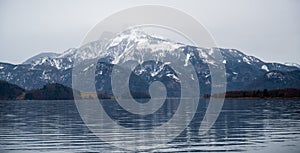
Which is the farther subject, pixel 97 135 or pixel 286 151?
pixel 97 135

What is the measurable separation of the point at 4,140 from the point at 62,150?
12878 millimetres

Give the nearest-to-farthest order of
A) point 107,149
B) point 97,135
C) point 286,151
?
point 286,151 → point 107,149 → point 97,135

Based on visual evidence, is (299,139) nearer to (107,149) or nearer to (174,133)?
(174,133)

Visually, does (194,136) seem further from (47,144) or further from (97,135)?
(47,144)

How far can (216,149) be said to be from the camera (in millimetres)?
43688

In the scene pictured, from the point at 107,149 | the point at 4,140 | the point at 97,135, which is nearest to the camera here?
the point at 107,149

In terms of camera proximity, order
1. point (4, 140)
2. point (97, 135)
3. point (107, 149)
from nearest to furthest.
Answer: point (107, 149) < point (4, 140) < point (97, 135)

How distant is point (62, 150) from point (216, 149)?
541 inches

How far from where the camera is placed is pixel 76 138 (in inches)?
2180

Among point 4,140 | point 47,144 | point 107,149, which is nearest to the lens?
point 107,149

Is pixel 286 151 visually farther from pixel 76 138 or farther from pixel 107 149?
pixel 76 138

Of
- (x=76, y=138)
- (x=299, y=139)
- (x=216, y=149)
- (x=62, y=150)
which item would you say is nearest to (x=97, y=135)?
(x=76, y=138)

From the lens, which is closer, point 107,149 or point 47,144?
point 107,149

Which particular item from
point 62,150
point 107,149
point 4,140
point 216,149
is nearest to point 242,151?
point 216,149
